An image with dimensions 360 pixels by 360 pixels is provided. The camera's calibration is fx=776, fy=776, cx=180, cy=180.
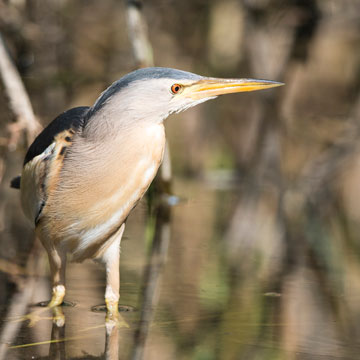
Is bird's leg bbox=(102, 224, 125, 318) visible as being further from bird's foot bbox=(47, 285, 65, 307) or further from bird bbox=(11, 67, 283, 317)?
bird's foot bbox=(47, 285, 65, 307)

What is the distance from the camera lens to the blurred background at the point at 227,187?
2.84m

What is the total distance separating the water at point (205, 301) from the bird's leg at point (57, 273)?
70 mm

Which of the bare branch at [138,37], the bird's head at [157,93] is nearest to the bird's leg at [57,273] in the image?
the bird's head at [157,93]

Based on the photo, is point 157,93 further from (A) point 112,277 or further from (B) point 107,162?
(A) point 112,277

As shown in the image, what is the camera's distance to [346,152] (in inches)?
248

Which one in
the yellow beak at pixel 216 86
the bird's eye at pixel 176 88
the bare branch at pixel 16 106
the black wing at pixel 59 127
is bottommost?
the black wing at pixel 59 127

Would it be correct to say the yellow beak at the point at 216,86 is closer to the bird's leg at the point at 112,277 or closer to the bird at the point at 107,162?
the bird at the point at 107,162

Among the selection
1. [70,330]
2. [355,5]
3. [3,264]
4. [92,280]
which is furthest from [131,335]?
[355,5]

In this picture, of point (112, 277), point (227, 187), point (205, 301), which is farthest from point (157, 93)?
point (227, 187)

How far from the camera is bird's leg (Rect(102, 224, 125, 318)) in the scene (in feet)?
9.88

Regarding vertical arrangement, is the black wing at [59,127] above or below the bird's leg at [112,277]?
above

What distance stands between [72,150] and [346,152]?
376cm

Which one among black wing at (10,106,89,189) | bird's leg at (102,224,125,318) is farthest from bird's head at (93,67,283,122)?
bird's leg at (102,224,125,318)

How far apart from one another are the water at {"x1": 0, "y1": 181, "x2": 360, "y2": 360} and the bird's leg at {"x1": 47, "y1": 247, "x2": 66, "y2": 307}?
0.23 ft
